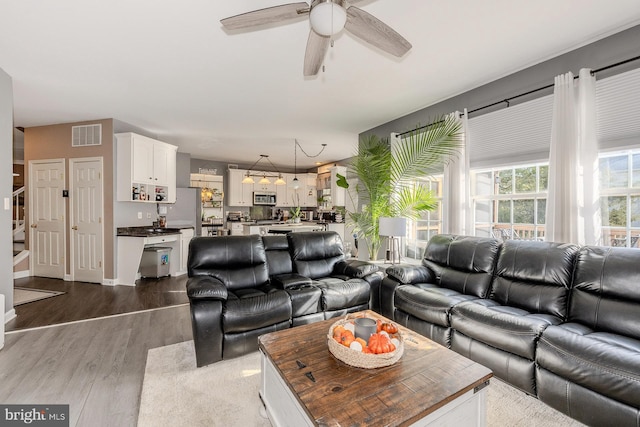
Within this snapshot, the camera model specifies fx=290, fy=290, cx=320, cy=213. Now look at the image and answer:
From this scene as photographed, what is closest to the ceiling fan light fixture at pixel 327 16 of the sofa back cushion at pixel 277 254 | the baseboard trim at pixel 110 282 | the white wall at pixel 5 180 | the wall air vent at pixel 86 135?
the sofa back cushion at pixel 277 254

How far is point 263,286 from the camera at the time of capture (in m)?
3.03

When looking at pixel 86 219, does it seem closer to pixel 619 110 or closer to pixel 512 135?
pixel 512 135

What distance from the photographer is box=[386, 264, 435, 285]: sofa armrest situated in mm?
3047

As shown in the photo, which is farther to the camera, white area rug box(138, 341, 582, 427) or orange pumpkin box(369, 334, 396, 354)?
white area rug box(138, 341, 582, 427)

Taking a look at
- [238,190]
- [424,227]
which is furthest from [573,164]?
[238,190]

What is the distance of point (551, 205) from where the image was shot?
9.09ft

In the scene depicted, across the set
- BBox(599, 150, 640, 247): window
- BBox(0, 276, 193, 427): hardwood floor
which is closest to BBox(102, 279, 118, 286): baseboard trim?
BBox(0, 276, 193, 427): hardwood floor

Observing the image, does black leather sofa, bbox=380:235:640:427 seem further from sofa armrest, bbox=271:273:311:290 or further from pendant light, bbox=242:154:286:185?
pendant light, bbox=242:154:286:185

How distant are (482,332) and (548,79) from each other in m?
2.57

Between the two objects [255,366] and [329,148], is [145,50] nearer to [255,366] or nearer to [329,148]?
[255,366]

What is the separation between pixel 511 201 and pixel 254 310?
3.07m

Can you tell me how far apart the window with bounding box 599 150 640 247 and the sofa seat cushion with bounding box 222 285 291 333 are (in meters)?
2.91

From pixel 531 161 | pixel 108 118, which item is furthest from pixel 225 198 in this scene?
pixel 531 161

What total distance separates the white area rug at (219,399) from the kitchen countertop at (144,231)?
2967mm
